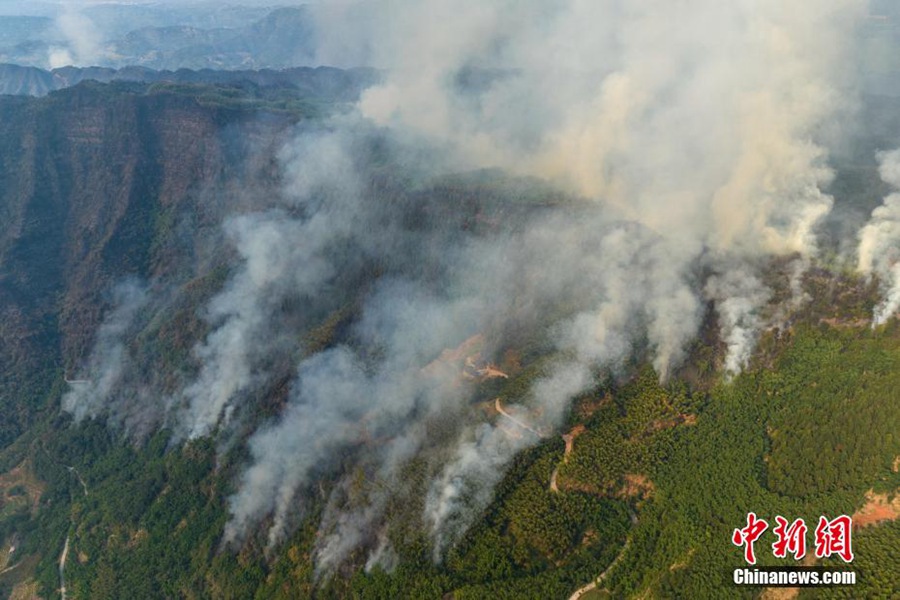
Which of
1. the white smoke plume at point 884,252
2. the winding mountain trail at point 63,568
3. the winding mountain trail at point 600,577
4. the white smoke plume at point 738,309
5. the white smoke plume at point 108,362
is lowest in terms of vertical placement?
the winding mountain trail at point 63,568

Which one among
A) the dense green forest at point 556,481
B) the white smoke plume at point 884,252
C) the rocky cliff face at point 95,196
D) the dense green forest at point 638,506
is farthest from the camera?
the rocky cliff face at point 95,196

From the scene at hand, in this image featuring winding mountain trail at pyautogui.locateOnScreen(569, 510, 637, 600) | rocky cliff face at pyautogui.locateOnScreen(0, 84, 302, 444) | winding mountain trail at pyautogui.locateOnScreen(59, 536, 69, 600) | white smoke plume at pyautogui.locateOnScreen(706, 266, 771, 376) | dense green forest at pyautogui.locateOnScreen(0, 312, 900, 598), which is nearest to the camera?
dense green forest at pyautogui.locateOnScreen(0, 312, 900, 598)

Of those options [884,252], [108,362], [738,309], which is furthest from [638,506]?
[108,362]

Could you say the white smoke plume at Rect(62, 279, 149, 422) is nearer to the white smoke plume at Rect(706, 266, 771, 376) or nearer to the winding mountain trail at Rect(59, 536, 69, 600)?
the winding mountain trail at Rect(59, 536, 69, 600)

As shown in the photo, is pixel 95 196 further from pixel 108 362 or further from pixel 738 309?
pixel 738 309

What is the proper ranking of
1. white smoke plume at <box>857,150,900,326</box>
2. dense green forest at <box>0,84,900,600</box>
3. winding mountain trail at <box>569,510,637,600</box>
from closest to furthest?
dense green forest at <box>0,84,900,600</box> < winding mountain trail at <box>569,510,637,600</box> < white smoke plume at <box>857,150,900,326</box>

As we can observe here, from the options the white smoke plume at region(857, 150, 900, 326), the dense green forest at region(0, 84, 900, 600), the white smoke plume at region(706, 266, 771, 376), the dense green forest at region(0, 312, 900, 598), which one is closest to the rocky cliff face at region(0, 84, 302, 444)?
the dense green forest at region(0, 84, 900, 600)

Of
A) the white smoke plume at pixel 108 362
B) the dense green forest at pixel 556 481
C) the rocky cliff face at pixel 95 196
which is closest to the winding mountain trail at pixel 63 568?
the dense green forest at pixel 556 481

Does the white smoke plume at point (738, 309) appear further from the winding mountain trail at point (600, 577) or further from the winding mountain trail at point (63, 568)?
the winding mountain trail at point (63, 568)
